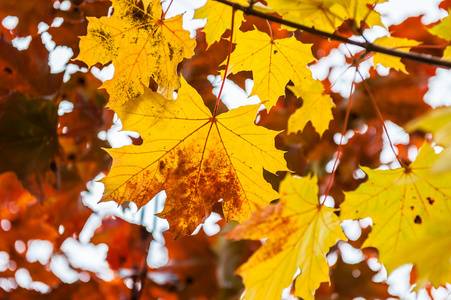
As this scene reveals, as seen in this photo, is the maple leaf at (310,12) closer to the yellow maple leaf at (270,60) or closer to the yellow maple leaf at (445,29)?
the yellow maple leaf at (270,60)

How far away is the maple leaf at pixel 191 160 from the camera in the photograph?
1183 millimetres

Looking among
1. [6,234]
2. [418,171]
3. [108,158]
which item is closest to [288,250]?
[418,171]

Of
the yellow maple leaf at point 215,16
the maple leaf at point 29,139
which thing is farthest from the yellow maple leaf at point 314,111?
the maple leaf at point 29,139

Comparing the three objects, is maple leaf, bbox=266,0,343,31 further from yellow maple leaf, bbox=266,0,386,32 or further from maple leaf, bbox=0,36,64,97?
maple leaf, bbox=0,36,64,97

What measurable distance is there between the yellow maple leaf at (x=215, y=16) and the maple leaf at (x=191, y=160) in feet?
1.13

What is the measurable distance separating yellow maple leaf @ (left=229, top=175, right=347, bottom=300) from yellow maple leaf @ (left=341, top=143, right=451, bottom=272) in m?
0.13

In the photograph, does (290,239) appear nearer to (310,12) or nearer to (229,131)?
(229,131)

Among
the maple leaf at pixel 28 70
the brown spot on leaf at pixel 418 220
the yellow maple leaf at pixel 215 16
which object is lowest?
the brown spot on leaf at pixel 418 220

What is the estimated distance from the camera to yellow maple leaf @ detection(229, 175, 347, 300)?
0.99 metres

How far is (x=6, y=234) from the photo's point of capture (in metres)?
3.06

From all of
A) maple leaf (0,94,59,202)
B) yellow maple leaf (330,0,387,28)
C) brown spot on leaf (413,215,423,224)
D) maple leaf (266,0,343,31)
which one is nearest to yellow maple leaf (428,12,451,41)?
yellow maple leaf (330,0,387,28)

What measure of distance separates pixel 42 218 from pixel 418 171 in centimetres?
254

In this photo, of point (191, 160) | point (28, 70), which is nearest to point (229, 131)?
point (191, 160)

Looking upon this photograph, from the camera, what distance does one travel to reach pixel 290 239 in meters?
1.07
